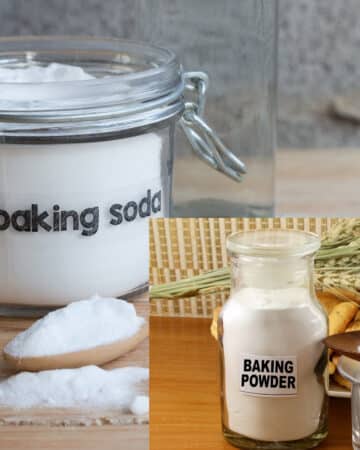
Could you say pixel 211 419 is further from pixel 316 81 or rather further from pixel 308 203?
pixel 316 81

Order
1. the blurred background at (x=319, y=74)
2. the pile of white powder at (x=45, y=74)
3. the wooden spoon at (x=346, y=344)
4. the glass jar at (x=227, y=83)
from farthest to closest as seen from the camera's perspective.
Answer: the blurred background at (x=319, y=74) < the glass jar at (x=227, y=83) < the pile of white powder at (x=45, y=74) < the wooden spoon at (x=346, y=344)

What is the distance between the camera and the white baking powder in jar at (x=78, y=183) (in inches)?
18.2

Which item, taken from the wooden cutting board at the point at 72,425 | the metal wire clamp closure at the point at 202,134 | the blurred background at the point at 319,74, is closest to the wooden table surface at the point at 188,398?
the wooden cutting board at the point at 72,425

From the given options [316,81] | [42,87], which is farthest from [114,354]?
[316,81]

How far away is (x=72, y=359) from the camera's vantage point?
18.1 inches

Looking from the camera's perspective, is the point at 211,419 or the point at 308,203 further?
the point at 308,203

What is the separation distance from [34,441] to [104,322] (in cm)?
8

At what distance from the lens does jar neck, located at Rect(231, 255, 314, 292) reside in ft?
1.32

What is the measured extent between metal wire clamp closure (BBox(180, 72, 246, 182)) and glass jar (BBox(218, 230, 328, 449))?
0.21 meters

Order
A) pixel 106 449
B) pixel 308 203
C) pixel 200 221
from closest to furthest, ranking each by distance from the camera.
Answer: pixel 106 449 → pixel 200 221 → pixel 308 203

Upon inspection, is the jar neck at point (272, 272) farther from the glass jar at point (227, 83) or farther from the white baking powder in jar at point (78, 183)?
the glass jar at point (227, 83)

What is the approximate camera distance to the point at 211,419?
0.44m

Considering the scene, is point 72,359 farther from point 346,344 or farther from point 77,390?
point 346,344

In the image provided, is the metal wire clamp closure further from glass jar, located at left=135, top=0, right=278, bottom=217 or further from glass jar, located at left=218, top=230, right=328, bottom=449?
glass jar, located at left=218, top=230, right=328, bottom=449
